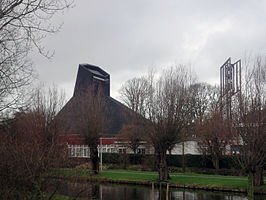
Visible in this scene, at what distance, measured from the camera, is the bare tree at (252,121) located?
15.2 m

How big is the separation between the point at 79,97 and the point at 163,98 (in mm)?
11139

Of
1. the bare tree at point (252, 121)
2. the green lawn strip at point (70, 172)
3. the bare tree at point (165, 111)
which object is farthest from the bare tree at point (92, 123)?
the green lawn strip at point (70, 172)

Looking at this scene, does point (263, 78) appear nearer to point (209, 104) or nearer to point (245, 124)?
point (245, 124)

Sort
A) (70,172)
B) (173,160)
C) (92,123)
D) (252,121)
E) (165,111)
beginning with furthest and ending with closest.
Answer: (173,160) → (92,123) → (165,111) → (252,121) → (70,172)

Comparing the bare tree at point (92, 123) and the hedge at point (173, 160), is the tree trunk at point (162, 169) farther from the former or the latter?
the hedge at point (173, 160)

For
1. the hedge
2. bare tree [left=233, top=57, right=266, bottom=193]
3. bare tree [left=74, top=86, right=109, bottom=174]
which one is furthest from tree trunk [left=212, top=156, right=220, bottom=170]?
bare tree [left=233, top=57, right=266, bottom=193]

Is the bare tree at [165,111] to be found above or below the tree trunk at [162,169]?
above

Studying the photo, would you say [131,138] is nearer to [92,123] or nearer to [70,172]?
[92,123]

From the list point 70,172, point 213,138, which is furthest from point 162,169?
point 70,172

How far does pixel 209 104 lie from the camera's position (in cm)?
4831

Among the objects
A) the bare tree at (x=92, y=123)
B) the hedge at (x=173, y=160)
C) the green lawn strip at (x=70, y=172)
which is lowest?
the hedge at (x=173, y=160)

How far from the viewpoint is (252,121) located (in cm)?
1530

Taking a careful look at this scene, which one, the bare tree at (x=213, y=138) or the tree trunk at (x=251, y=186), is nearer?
the tree trunk at (x=251, y=186)

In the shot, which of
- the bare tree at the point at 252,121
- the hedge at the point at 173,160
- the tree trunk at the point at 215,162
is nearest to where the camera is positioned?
the bare tree at the point at 252,121
